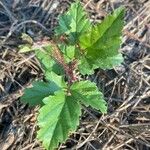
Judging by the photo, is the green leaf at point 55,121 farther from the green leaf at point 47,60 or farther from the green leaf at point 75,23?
the green leaf at point 75,23

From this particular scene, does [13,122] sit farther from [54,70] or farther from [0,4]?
[0,4]

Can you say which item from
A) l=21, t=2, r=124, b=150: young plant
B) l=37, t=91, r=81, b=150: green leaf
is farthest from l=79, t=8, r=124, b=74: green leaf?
l=37, t=91, r=81, b=150: green leaf

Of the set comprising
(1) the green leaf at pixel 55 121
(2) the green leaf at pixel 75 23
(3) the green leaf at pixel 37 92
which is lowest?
(1) the green leaf at pixel 55 121

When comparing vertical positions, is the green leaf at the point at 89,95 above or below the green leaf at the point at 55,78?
below

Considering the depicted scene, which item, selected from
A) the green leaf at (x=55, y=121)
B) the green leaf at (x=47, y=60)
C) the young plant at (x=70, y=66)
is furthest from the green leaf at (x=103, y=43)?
the green leaf at (x=55, y=121)

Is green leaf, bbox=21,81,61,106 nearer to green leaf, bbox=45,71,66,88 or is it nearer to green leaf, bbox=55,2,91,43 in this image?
green leaf, bbox=45,71,66,88

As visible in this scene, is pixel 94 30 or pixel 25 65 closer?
pixel 94 30

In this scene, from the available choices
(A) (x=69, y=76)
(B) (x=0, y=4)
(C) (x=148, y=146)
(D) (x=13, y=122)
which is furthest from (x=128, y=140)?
(B) (x=0, y=4)

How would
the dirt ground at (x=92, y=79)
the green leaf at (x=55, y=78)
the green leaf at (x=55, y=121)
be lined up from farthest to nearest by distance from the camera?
the dirt ground at (x=92, y=79) < the green leaf at (x=55, y=78) < the green leaf at (x=55, y=121)
